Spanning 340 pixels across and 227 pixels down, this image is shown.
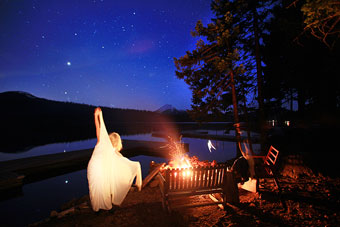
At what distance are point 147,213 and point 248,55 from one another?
948 cm

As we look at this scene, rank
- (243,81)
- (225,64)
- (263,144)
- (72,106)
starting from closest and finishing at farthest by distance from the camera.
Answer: (225,64) < (263,144) < (243,81) < (72,106)

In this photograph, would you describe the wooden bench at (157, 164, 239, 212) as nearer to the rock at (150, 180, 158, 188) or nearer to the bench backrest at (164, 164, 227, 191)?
the bench backrest at (164, 164, 227, 191)

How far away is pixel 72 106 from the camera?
6063 inches

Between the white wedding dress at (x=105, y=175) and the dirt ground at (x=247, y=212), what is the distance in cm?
45

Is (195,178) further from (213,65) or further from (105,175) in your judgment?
(213,65)

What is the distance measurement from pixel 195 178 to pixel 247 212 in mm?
1335

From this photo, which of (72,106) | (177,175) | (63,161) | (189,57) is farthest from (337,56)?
(72,106)

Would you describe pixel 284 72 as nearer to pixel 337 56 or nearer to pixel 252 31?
pixel 337 56

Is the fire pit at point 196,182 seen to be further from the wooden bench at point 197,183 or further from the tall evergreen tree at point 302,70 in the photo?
the tall evergreen tree at point 302,70

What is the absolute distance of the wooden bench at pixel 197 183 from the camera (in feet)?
13.4

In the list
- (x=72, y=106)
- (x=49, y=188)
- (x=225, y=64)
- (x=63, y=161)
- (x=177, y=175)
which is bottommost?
(x=49, y=188)

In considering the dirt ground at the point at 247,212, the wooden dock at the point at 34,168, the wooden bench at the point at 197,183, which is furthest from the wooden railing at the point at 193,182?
the wooden dock at the point at 34,168

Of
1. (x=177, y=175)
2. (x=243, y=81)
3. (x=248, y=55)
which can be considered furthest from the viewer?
(x=243, y=81)

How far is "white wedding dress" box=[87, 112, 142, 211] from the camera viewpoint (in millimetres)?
3695
